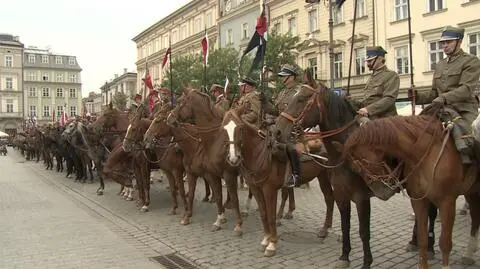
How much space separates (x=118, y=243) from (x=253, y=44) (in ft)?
16.3

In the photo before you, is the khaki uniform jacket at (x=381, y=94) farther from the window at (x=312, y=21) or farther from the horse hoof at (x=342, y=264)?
the window at (x=312, y=21)

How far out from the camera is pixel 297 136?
6418 mm

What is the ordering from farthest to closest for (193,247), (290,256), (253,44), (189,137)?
(253,44) < (189,137) < (193,247) < (290,256)

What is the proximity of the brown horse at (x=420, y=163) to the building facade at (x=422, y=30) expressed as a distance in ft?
80.5

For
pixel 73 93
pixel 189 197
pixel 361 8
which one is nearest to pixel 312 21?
pixel 361 8

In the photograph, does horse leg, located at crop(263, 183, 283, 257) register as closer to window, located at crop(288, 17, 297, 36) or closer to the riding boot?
the riding boot

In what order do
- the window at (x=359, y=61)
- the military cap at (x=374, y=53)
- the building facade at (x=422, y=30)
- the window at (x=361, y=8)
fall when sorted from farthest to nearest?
the window at (x=361, y=8) → the window at (x=359, y=61) → the building facade at (x=422, y=30) → the military cap at (x=374, y=53)

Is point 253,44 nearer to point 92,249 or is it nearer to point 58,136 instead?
point 92,249

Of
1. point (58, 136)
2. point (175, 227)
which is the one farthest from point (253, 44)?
point (58, 136)

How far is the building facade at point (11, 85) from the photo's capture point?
103069 mm

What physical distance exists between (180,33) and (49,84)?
59.2 metres

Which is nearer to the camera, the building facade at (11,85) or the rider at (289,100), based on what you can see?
the rider at (289,100)

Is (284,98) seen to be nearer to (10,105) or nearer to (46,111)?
(10,105)

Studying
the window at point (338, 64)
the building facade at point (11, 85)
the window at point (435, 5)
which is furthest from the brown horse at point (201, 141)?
the building facade at point (11, 85)
